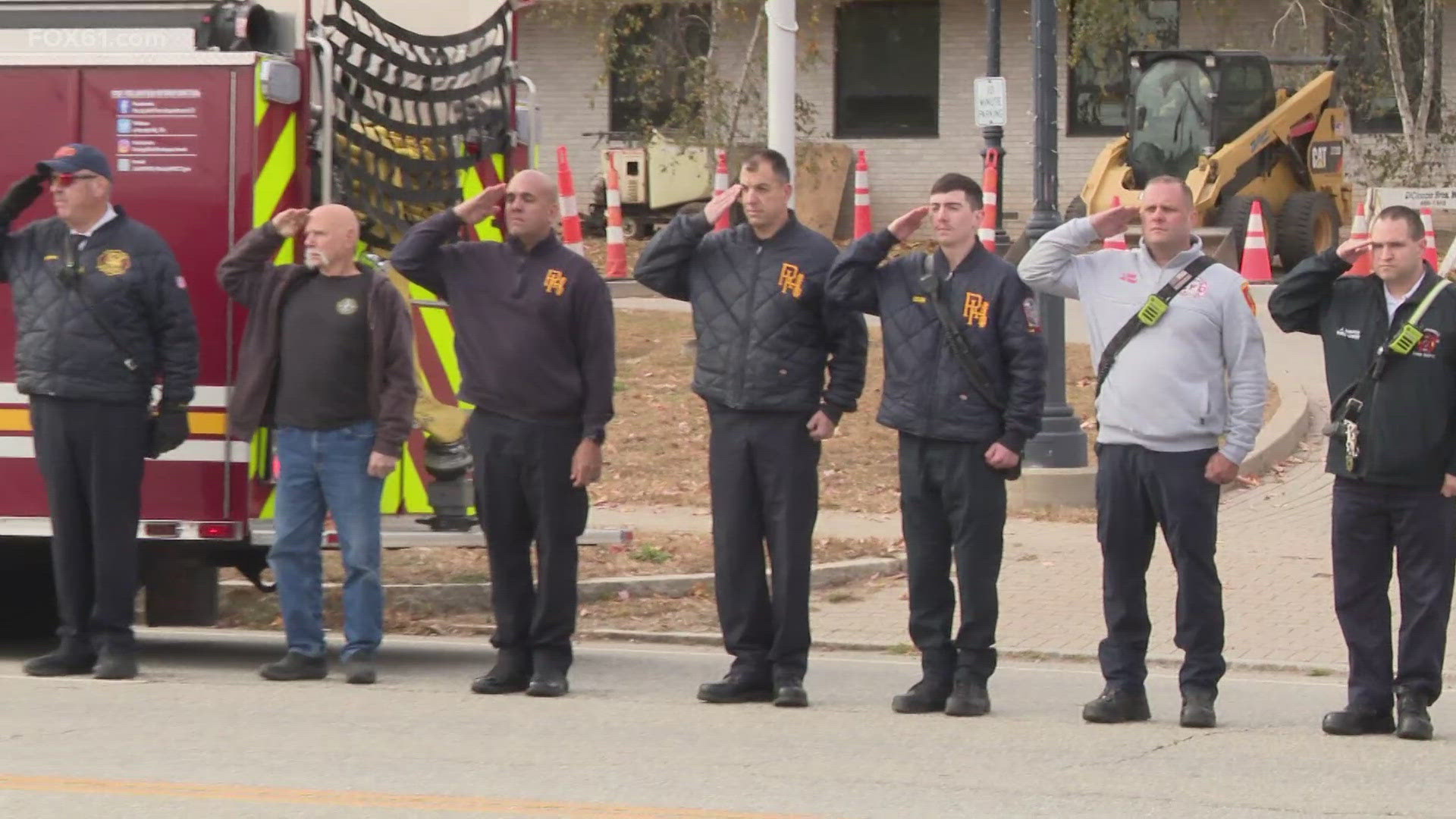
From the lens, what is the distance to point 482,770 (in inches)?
281

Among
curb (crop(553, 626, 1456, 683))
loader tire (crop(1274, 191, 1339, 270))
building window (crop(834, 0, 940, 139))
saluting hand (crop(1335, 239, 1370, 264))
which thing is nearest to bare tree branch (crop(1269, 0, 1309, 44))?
loader tire (crop(1274, 191, 1339, 270))

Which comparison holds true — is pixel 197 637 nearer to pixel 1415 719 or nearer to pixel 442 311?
pixel 442 311

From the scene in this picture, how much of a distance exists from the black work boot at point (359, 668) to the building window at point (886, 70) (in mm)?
24445

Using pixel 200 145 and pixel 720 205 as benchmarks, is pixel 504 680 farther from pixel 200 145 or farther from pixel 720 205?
pixel 200 145

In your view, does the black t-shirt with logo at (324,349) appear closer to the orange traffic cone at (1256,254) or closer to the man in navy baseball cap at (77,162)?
the man in navy baseball cap at (77,162)

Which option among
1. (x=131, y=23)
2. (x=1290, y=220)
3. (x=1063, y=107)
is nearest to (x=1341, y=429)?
(x=131, y=23)

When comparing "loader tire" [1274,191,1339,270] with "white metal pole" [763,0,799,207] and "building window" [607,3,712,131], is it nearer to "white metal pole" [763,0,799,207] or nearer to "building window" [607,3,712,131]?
"building window" [607,3,712,131]

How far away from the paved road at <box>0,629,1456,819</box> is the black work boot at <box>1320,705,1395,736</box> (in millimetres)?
76

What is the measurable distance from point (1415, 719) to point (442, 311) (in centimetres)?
487

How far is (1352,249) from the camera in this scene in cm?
806

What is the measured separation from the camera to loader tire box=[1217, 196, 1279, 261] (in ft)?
81.0

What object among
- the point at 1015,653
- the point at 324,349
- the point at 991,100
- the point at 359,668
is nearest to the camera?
the point at 324,349

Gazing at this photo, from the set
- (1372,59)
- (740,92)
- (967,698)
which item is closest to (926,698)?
(967,698)

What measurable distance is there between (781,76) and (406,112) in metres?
4.11
